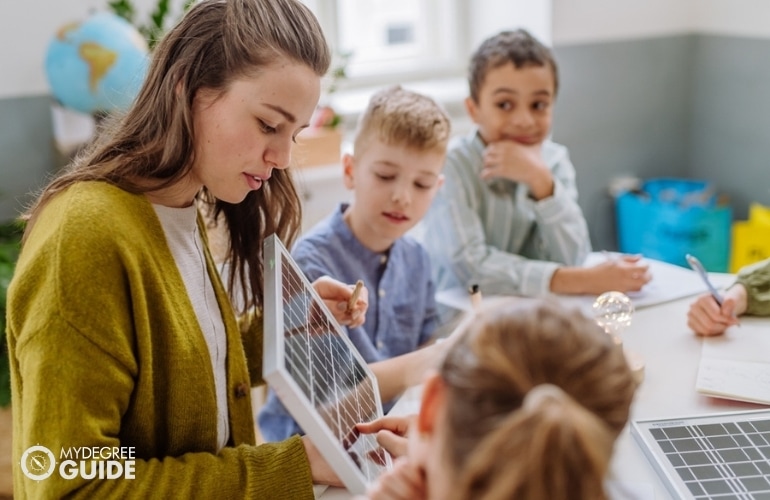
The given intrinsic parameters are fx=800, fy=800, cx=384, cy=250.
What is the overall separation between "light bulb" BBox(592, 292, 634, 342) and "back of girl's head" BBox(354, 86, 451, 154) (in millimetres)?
471

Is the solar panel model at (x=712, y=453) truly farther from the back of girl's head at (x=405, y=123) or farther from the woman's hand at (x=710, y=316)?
the back of girl's head at (x=405, y=123)

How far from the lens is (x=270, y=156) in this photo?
1123 millimetres

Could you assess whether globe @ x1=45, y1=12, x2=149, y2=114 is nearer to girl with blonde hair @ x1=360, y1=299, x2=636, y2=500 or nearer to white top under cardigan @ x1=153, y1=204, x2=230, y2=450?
white top under cardigan @ x1=153, y1=204, x2=230, y2=450

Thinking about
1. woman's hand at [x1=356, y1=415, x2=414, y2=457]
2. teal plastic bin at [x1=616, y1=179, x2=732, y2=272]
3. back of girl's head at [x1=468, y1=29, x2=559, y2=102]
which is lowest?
teal plastic bin at [x1=616, y1=179, x2=732, y2=272]

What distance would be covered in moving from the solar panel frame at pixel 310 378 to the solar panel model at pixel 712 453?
350 mm

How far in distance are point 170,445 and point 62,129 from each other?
164 centimetres

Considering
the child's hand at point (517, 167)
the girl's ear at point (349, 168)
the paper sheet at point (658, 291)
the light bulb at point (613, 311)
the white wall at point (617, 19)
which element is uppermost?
the white wall at point (617, 19)

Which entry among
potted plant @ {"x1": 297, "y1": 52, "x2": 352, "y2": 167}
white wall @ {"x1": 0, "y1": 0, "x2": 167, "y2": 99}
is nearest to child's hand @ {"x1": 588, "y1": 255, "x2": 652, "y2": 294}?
potted plant @ {"x1": 297, "y1": 52, "x2": 352, "y2": 167}

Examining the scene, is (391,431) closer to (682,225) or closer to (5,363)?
(5,363)

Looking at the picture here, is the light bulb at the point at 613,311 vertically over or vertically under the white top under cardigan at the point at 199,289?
under

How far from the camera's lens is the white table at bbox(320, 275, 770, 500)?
3.43 feet

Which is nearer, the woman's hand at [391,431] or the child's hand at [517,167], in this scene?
the woman's hand at [391,431]

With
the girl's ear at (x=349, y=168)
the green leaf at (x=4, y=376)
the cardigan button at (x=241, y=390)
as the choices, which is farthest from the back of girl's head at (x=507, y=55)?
the green leaf at (x=4, y=376)

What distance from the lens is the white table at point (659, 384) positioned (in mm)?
1045
